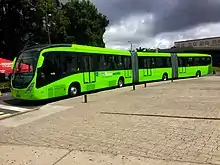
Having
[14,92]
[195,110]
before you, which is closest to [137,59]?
[14,92]

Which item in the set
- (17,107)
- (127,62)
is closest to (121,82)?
(127,62)

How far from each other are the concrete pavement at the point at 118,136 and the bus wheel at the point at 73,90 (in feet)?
17.3

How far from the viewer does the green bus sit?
609 inches

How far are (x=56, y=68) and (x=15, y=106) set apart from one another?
9.16 ft

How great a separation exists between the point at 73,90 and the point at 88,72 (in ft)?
6.19

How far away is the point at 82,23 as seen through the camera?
41781 millimetres

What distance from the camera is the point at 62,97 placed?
17.9 meters

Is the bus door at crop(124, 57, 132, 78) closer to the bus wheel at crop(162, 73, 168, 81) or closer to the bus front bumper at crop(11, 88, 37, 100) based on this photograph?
the bus wheel at crop(162, 73, 168, 81)

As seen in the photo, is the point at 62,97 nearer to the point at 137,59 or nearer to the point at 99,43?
the point at 137,59

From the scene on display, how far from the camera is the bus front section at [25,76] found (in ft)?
49.9

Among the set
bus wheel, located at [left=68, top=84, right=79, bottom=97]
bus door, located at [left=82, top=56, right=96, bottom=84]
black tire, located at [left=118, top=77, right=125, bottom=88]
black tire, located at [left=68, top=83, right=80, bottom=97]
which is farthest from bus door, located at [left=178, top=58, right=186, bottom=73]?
bus wheel, located at [left=68, top=84, right=79, bottom=97]

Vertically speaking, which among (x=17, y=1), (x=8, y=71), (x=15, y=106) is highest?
(x=17, y=1)

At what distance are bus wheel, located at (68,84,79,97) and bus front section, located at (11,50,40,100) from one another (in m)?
2.70

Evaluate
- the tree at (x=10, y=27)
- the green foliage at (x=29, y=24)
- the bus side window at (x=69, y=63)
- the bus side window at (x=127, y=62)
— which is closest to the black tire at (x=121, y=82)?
the bus side window at (x=127, y=62)
